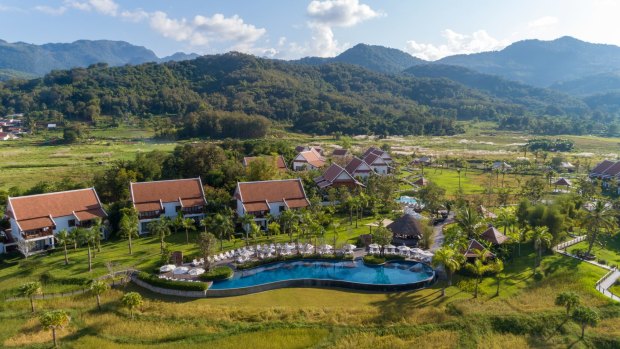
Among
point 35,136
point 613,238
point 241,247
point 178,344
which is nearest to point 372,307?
point 178,344

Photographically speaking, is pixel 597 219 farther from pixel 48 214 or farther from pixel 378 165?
pixel 48 214

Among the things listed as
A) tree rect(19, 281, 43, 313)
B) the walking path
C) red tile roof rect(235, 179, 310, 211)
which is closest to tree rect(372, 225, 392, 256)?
red tile roof rect(235, 179, 310, 211)

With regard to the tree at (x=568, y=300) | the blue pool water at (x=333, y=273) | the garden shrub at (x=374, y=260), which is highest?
the tree at (x=568, y=300)

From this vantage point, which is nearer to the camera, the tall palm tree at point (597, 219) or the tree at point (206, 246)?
the tree at point (206, 246)

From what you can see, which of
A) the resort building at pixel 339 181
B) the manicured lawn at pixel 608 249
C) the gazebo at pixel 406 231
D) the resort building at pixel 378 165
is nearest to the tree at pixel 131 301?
the gazebo at pixel 406 231

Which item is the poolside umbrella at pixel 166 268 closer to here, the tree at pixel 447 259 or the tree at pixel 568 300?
the tree at pixel 447 259

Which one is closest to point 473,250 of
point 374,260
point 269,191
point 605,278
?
point 374,260

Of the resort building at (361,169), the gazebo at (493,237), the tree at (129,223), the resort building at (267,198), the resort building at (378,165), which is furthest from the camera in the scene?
the resort building at (378,165)
